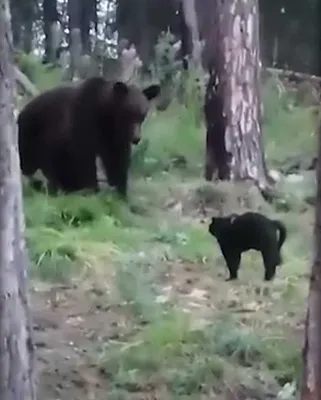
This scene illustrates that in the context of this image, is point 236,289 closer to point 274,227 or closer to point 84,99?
point 274,227

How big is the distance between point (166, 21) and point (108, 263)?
0.48 metres

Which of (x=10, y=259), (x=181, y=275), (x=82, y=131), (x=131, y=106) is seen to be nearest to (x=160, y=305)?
(x=181, y=275)

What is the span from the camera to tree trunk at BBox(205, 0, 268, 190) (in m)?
1.93

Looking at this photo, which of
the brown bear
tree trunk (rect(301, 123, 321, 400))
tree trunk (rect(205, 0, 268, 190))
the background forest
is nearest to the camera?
tree trunk (rect(301, 123, 321, 400))

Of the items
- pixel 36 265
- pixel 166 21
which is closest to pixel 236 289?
pixel 36 265

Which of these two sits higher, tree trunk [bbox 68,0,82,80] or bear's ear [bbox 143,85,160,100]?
tree trunk [bbox 68,0,82,80]

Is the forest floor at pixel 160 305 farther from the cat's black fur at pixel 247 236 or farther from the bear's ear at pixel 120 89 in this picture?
the bear's ear at pixel 120 89

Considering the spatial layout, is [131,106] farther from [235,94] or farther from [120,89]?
[235,94]

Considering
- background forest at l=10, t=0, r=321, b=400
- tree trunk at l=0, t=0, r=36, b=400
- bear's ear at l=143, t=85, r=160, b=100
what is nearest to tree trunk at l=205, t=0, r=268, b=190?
background forest at l=10, t=0, r=321, b=400

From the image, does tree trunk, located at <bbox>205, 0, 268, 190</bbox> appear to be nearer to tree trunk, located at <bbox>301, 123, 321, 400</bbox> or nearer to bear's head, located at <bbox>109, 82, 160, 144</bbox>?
bear's head, located at <bbox>109, 82, 160, 144</bbox>

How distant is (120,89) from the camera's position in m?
2.38

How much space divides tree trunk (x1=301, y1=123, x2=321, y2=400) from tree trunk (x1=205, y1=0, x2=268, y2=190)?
44cm

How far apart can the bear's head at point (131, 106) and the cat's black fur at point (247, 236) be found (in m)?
0.33

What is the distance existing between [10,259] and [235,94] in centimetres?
56
